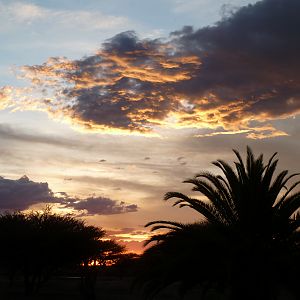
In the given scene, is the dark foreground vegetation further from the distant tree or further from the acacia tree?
the distant tree

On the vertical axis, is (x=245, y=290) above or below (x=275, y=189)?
below

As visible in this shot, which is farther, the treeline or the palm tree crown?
the treeline

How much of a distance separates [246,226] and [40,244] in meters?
27.8

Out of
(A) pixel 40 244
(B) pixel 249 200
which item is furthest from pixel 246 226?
(A) pixel 40 244

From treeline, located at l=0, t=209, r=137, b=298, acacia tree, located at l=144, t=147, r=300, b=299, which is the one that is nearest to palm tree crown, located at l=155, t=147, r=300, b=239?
acacia tree, located at l=144, t=147, r=300, b=299

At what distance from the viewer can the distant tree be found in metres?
44.3

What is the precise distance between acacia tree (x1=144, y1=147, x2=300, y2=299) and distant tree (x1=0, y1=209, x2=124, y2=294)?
25.1m

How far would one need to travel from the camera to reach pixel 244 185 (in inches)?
816

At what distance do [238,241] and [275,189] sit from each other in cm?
303

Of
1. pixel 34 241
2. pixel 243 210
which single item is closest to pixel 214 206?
pixel 243 210

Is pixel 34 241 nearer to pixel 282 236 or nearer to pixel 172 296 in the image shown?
pixel 172 296

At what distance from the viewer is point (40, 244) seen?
44312mm

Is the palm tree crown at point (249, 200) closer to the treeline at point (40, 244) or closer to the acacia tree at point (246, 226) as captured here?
the acacia tree at point (246, 226)

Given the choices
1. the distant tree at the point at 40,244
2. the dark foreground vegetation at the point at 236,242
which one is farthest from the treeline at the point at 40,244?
the dark foreground vegetation at the point at 236,242
